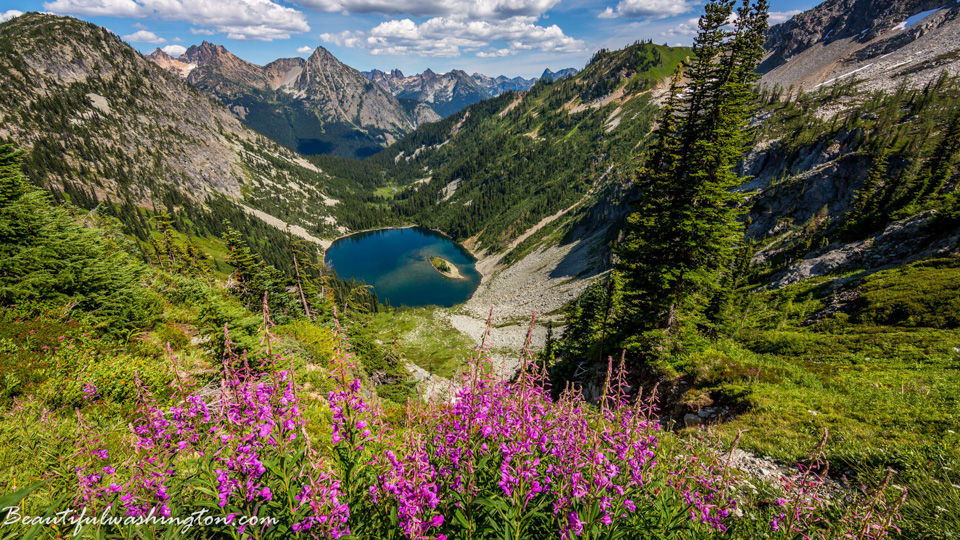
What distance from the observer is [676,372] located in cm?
1734

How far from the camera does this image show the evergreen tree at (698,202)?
54.8 ft

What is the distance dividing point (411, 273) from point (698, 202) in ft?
484

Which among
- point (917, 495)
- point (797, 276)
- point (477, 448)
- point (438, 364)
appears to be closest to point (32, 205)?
point (477, 448)

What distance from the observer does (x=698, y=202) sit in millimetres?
17312

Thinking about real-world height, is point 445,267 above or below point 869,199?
below

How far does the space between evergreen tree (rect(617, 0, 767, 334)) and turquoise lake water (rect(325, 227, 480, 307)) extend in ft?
354

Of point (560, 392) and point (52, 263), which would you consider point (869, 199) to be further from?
point (52, 263)

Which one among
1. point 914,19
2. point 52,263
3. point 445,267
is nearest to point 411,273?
point 445,267

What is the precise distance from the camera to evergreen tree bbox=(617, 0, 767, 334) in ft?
54.8

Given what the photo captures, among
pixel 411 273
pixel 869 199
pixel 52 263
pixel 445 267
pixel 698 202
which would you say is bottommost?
pixel 411 273

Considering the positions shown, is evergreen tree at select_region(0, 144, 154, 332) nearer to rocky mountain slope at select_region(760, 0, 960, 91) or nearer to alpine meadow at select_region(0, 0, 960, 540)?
alpine meadow at select_region(0, 0, 960, 540)

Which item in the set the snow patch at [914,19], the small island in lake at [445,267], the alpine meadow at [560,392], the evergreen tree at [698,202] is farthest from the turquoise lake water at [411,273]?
the snow patch at [914,19]

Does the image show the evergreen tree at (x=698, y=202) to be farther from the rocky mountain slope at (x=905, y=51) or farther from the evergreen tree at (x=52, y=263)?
the rocky mountain slope at (x=905, y=51)

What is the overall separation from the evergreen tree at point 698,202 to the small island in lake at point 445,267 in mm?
132170
